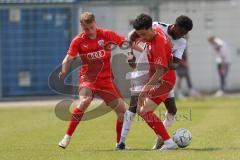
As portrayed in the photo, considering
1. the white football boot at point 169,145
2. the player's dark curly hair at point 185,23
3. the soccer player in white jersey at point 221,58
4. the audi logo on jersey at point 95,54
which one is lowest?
the soccer player in white jersey at point 221,58

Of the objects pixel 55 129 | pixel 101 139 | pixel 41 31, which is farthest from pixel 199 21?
pixel 101 139

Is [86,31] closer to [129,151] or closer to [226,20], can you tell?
[129,151]

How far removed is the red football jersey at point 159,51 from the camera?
11930 millimetres

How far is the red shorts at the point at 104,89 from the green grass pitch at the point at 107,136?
77cm

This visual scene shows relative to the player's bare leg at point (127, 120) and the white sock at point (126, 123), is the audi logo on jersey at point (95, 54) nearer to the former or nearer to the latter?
the player's bare leg at point (127, 120)

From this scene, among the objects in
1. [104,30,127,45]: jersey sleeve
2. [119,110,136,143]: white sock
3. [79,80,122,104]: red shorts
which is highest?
[104,30,127,45]: jersey sleeve

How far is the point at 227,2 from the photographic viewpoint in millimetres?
27812

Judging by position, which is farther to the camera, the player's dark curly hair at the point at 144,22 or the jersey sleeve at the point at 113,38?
the jersey sleeve at the point at 113,38

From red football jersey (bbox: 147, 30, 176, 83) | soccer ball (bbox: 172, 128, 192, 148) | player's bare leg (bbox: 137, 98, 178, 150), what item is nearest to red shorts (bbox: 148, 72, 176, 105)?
player's bare leg (bbox: 137, 98, 178, 150)

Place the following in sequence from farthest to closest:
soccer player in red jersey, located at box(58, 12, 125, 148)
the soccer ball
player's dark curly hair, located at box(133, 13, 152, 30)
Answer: soccer player in red jersey, located at box(58, 12, 125, 148), the soccer ball, player's dark curly hair, located at box(133, 13, 152, 30)

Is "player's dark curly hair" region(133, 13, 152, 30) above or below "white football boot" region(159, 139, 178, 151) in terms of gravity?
above

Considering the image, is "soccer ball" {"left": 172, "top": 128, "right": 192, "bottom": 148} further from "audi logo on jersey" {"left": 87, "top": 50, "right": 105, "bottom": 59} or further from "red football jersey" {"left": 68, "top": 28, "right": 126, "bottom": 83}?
"audi logo on jersey" {"left": 87, "top": 50, "right": 105, "bottom": 59}

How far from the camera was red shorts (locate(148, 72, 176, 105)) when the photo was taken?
12430 mm

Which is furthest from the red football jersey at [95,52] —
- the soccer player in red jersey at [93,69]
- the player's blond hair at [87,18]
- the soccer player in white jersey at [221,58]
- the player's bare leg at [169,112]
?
the soccer player in white jersey at [221,58]
